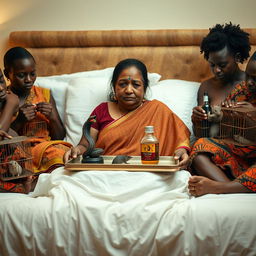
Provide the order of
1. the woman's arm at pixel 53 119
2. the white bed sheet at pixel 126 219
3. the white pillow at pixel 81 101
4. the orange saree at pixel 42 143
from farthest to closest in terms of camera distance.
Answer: the white pillow at pixel 81 101, the woman's arm at pixel 53 119, the orange saree at pixel 42 143, the white bed sheet at pixel 126 219

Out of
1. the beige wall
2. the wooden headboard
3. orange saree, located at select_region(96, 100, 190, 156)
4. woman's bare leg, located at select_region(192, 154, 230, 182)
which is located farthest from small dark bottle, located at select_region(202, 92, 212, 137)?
the beige wall

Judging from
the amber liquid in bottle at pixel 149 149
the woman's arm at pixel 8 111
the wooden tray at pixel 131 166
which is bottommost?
the wooden tray at pixel 131 166

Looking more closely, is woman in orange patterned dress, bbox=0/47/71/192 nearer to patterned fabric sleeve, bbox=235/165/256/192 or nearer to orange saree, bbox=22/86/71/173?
orange saree, bbox=22/86/71/173

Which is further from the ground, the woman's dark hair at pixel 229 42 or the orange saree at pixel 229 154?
the woman's dark hair at pixel 229 42

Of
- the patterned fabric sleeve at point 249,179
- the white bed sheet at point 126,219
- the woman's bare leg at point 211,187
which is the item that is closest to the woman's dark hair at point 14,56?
the white bed sheet at point 126,219

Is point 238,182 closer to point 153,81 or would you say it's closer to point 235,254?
point 235,254

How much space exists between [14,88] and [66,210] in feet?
4.50

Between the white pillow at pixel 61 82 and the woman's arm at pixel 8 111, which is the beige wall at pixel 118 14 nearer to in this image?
the white pillow at pixel 61 82

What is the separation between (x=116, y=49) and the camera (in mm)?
3744

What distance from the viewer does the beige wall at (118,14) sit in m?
3.61

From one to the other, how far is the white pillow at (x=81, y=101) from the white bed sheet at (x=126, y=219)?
3.06 feet

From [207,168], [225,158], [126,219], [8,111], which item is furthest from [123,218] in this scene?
[8,111]

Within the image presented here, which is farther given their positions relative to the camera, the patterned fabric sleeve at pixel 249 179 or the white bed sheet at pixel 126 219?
the patterned fabric sleeve at pixel 249 179

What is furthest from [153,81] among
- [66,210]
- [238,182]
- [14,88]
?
[66,210]
